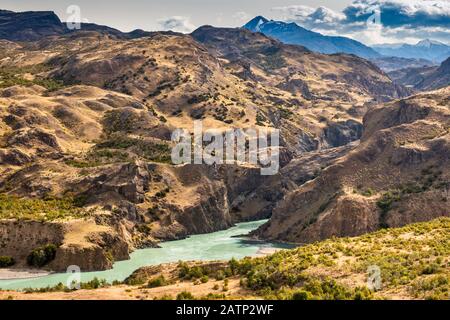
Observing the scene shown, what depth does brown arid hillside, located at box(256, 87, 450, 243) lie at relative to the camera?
131875mm

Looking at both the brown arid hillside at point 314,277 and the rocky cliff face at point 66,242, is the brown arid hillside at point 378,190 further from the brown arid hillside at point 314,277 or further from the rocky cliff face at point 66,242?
the brown arid hillside at point 314,277

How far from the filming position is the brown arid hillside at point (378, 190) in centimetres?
13188

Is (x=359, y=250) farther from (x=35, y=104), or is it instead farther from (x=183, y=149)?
(x=35, y=104)

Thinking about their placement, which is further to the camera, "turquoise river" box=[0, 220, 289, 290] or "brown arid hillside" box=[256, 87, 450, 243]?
"brown arid hillside" box=[256, 87, 450, 243]

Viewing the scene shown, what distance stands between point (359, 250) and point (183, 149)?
112254 millimetres

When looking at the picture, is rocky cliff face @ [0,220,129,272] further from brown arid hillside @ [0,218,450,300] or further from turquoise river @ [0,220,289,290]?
brown arid hillside @ [0,218,450,300]

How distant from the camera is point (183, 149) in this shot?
180000mm

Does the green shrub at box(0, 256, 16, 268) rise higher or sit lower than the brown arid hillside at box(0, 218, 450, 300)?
lower

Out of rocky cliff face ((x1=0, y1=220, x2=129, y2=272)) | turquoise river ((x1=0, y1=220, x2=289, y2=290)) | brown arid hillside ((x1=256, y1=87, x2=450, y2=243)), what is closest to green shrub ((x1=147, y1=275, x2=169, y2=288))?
turquoise river ((x1=0, y1=220, x2=289, y2=290))

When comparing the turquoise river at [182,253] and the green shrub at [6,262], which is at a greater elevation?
the green shrub at [6,262]

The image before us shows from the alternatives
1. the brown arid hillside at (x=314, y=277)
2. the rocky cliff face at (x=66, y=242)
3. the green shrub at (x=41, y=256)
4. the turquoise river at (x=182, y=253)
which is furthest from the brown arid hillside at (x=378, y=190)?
the green shrub at (x=41, y=256)

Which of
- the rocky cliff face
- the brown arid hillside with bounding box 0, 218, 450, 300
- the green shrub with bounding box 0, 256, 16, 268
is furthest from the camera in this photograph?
the rocky cliff face

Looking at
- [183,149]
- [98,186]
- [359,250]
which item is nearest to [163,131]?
[183,149]
